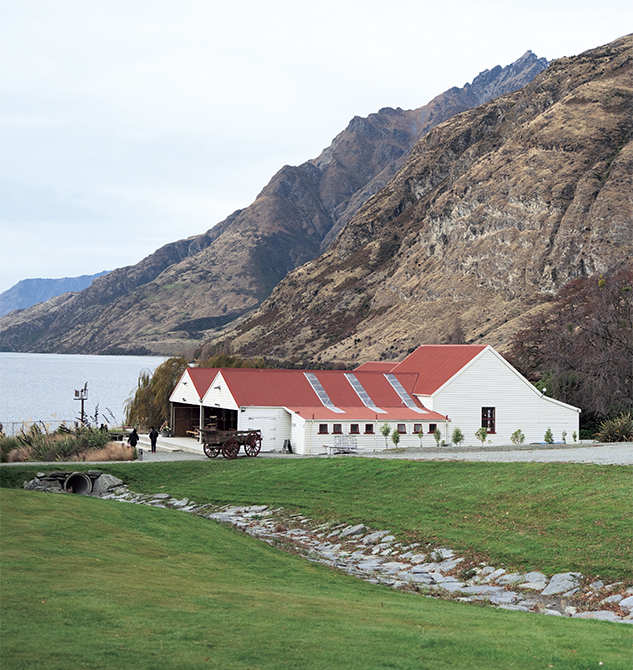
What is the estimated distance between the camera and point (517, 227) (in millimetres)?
148875

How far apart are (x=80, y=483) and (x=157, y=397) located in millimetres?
27225

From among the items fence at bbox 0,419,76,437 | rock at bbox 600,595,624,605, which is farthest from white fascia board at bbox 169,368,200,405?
rock at bbox 600,595,624,605

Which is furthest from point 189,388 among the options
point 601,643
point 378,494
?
point 601,643

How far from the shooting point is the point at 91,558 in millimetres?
13141

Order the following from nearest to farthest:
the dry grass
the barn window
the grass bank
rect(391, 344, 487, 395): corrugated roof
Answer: the grass bank
the dry grass
the barn window
rect(391, 344, 487, 395): corrugated roof

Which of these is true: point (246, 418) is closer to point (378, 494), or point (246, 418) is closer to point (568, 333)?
point (378, 494)

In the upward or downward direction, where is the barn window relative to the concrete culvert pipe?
upward

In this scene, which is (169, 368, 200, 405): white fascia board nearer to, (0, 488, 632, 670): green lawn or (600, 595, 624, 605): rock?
(0, 488, 632, 670): green lawn

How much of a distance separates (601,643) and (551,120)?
160732mm

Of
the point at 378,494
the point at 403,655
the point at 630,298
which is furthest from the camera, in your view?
the point at 630,298

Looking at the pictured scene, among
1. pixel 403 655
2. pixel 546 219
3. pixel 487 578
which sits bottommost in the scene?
pixel 487 578

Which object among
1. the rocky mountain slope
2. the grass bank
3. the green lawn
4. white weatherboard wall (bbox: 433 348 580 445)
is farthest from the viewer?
the rocky mountain slope

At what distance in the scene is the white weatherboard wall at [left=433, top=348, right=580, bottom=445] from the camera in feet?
148

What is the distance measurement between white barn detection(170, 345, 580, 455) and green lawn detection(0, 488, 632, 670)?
24.9 metres
